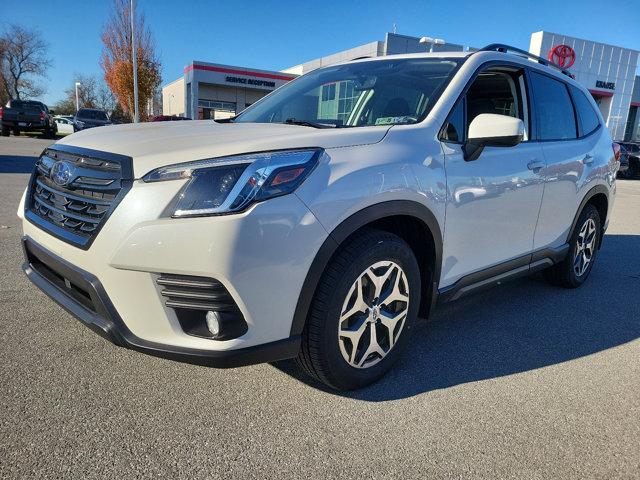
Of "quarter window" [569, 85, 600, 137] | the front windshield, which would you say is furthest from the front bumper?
"quarter window" [569, 85, 600, 137]

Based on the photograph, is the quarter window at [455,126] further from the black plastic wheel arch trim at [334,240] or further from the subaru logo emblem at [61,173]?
the subaru logo emblem at [61,173]

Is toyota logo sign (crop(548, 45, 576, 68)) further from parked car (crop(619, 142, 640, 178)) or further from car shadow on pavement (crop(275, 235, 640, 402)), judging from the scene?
car shadow on pavement (crop(275, 235, 640, 402))

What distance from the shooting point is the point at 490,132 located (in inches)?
103

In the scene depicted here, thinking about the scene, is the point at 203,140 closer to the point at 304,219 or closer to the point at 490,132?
the point at 304,219

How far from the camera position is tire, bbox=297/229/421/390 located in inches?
85.5

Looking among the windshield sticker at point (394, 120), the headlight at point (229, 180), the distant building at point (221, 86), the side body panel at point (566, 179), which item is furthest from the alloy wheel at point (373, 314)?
the distant building at point (221, 86)

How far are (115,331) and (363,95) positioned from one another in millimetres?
2001

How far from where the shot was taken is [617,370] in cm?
290

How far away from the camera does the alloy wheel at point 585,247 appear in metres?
4.30

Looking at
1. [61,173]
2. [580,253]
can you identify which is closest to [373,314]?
[61,173]

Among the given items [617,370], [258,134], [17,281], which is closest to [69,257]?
[258,134]

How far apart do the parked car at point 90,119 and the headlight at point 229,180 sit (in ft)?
77.5

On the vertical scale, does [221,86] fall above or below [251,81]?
below

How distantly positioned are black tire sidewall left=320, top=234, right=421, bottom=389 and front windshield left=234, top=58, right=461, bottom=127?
0.73 meters
